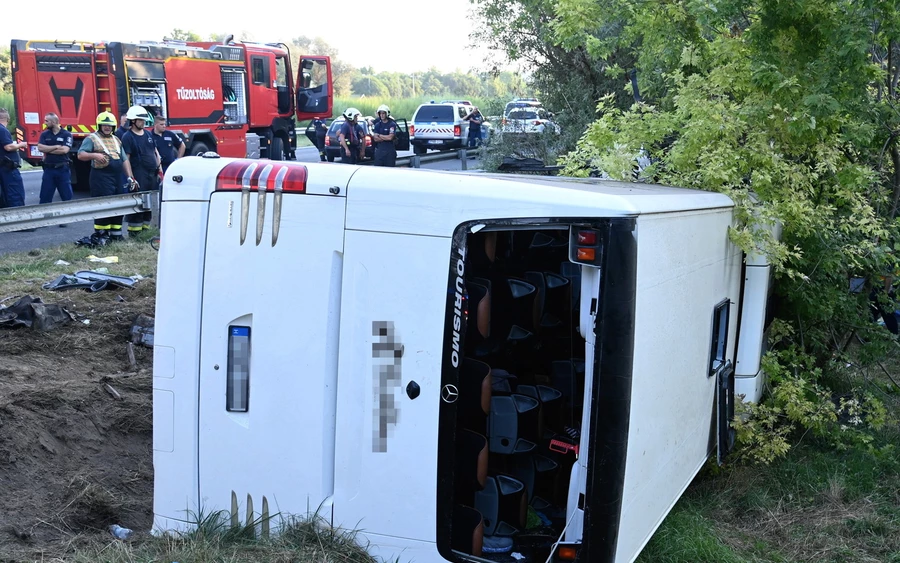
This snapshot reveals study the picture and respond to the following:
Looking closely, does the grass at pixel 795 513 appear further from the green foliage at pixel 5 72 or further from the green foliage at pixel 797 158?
the green foliage at pixel 5 72

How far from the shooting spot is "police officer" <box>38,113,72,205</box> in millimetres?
13758

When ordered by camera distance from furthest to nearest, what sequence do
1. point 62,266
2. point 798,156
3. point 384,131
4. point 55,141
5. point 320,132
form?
point 320,132, point 384,131, point 55,141, point 62,266, point 798,156

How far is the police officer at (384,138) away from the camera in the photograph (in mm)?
19188

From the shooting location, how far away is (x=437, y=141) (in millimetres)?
30344

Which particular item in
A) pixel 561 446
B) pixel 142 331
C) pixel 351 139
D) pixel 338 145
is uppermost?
pixel 351 139

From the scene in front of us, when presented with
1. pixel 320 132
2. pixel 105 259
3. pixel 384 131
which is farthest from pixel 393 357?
pixel 320 132

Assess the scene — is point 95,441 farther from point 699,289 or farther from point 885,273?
point 885,273

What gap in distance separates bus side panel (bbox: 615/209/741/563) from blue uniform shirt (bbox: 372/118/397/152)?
14901 mm

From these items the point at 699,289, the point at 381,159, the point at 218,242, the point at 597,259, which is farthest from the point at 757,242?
the point at 381,159

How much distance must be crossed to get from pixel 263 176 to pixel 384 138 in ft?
52.5

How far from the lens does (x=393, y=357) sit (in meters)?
3.35

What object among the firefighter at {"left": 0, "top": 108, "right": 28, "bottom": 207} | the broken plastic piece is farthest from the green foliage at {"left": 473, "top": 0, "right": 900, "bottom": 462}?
the firefighter at {"left": 0, "top": 108, "right": 28, "bottom": 207}

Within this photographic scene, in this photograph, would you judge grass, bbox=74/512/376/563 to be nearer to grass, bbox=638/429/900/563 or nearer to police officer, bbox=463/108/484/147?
grass, bbox=638/429/900/563

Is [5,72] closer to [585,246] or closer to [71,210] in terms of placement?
[71,210]
